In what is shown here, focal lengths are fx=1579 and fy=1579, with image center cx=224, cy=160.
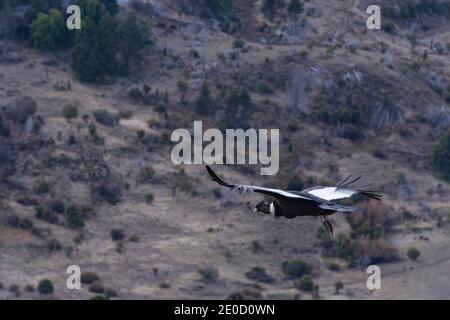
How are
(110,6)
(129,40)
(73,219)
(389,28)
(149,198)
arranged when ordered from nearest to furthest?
(73,219) < (149,198) < (129,40) < (110,6) < (389,28)

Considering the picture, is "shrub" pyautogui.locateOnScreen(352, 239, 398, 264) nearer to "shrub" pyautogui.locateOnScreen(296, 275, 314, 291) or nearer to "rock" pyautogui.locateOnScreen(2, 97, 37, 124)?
"shrub" pyautogui.locateOnScreen(296, 275, 314, 291)

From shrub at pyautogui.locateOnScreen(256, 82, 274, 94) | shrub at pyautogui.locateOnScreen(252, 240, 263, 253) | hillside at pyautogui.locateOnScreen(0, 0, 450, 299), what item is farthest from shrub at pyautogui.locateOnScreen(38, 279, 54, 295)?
shrub at pyautogui.locateOnScreen(256, 82, 274, 94)

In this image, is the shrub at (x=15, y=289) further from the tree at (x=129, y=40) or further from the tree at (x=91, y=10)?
the tree at (x=91, y=10)

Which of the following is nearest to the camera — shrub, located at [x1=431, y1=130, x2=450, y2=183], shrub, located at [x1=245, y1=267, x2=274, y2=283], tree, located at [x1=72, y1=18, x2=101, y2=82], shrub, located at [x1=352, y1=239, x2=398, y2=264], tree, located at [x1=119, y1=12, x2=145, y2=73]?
shrub, located at [x1=245, y1=267, x2=274, y2=283]

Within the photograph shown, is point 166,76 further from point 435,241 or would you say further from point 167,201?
point 435,241

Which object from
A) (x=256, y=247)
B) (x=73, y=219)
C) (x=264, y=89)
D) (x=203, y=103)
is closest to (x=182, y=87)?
(x=203, y=103)

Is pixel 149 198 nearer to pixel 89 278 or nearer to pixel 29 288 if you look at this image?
pixel 89 278

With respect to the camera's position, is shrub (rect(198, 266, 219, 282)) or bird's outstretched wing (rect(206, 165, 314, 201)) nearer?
bird's outstretched wing (rect(206, 165, 314, 201))
